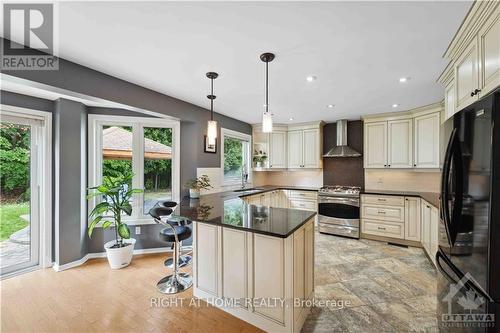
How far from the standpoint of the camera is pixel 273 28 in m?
1.60

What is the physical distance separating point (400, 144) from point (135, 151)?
15.2ft

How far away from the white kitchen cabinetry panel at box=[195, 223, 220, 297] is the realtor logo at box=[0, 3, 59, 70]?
200 cm

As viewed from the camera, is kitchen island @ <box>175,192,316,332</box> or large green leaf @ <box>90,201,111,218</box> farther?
large green leaf @ <box>90,201,111,218</box>

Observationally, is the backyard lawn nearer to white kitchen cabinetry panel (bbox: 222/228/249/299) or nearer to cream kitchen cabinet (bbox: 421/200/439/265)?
white kitchen cabinetry panel (bbox: 222/228/249/299)

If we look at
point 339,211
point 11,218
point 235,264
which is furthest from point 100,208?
point 339,211

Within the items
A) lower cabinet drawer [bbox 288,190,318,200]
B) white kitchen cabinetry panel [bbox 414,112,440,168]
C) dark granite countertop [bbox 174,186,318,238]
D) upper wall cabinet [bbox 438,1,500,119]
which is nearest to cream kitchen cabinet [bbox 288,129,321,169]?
lower cabinet drawer [bbox 288,190,318,200]

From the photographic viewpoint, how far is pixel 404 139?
393 centimetres

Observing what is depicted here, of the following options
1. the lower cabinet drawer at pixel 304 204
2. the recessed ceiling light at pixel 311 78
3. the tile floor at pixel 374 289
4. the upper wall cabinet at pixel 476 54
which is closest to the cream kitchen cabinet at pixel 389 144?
the lower cabinet drawer at pixel 304 204

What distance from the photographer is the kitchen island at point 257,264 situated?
1678 millimetres

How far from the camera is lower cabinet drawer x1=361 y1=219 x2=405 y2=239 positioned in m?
3.75

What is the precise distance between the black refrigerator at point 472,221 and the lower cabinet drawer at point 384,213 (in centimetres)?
243

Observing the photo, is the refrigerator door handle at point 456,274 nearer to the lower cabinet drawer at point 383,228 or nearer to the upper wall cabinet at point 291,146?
the lower cabinet drawer at point 383,228

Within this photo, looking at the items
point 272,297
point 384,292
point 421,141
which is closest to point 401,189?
point 421,141

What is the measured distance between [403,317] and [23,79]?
3962 mm
